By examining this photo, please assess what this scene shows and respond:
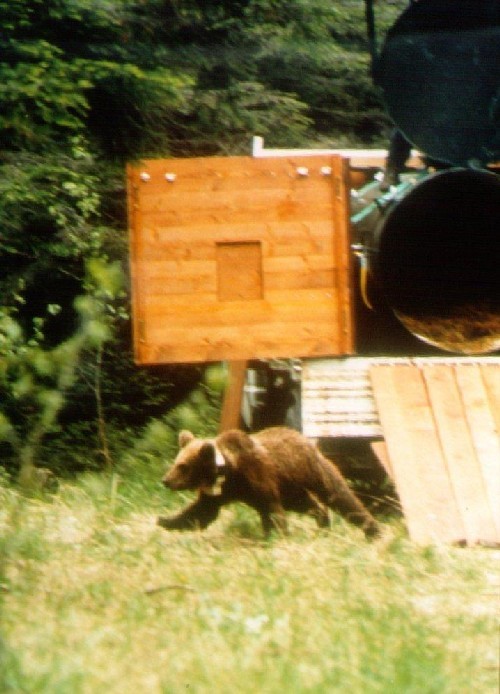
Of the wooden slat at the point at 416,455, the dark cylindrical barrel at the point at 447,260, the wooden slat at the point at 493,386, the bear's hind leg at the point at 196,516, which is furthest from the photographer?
the dark cylindrical barrel at the point at 447,260

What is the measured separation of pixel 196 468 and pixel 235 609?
1.29 m

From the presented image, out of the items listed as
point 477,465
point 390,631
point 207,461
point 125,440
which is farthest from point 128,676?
point 125,440

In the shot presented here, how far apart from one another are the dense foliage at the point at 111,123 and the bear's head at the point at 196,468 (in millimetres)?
667

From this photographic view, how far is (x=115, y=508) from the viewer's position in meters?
6.22

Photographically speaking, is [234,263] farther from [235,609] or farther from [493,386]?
[235,609]

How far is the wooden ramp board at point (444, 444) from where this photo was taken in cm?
588

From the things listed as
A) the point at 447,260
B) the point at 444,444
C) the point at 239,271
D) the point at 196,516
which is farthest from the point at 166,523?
the point at 447,260

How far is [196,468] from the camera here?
5496mm

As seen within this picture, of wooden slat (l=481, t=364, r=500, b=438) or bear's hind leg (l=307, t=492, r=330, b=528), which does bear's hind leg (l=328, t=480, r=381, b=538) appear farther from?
wooden slat (l=481, t=364, r=500, b=438)

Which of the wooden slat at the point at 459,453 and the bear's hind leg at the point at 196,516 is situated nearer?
the bear's hind leg at the point at 196,516

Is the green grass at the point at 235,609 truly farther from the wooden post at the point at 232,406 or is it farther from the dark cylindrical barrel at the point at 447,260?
the dark cylindrical barrel at the point at 447,260

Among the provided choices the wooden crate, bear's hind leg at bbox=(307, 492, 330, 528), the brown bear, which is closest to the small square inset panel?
the wooden crate

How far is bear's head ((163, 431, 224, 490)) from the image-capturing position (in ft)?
17.9

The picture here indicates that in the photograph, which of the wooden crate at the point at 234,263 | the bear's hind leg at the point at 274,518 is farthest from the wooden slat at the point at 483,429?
the bear's hind leg at the point at 274,518
